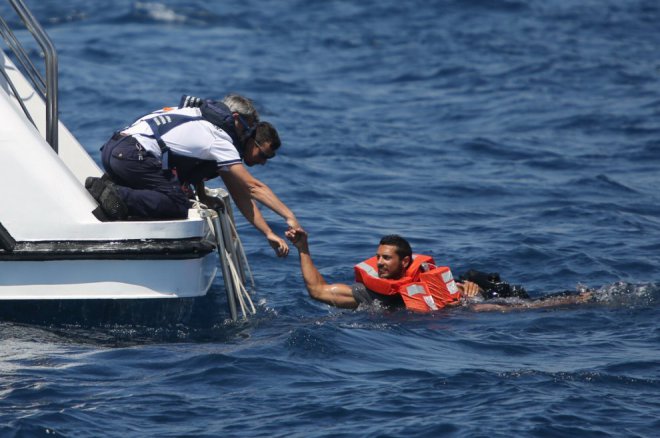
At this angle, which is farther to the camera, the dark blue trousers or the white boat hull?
the dark blue trousers

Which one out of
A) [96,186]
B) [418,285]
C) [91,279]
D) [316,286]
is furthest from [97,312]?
[418,285]

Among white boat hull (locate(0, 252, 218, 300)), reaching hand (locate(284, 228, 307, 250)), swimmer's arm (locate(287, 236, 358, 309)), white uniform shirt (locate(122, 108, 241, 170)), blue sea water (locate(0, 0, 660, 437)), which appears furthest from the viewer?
swimmer's arm (locate(287, 236, 358, 309))

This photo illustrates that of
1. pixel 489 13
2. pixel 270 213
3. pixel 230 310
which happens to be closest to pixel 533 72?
pixel 489 13

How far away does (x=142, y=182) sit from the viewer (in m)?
7.22

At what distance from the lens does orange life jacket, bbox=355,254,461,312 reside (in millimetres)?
8086

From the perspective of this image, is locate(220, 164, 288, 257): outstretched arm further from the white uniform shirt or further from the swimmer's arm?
the swimmer's arm

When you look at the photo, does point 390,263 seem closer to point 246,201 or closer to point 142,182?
point 246,201

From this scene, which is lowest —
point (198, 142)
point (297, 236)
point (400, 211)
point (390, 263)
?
point (400, 211)

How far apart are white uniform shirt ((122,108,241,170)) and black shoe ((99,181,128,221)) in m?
0.41

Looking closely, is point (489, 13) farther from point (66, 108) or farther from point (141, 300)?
point (141, 300)

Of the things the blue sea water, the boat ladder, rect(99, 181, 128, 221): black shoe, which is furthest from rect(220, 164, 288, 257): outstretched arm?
rect(99, 181, 128, 221): black shoe

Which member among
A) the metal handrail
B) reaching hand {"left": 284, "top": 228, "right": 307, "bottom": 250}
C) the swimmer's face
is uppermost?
the metal handrail

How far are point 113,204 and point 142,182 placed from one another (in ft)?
0.99

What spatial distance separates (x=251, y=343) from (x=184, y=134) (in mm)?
1396
